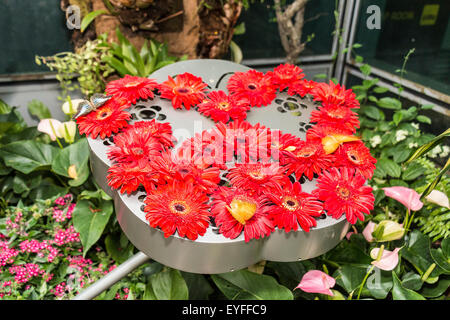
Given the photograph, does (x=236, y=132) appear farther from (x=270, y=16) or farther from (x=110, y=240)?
(x=270, y=16)

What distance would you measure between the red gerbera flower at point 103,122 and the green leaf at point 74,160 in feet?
1.56

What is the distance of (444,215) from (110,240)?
1.33 meters

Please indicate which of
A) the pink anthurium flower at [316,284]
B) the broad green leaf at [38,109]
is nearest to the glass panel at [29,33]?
the broad green leaf at [38,109]

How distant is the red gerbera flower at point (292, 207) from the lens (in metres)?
0.81

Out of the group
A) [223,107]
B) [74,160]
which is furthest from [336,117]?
[74,160]

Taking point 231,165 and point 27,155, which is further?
point 27,155

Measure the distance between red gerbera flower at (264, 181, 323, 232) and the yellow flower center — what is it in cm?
6

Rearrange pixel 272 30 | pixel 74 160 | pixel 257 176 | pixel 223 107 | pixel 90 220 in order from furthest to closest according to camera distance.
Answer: pixel 272 30 → pixel 74 160 → pixel 90 220 → pixel 223 107 → pixel 257 176

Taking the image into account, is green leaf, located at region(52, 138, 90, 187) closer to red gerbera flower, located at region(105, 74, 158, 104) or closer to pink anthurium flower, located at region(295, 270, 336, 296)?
red gerbera flower, located at region(105, 74, 158, 104)

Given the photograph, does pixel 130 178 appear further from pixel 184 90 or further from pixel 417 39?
pixel 417 39

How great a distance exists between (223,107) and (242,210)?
17.2 inches

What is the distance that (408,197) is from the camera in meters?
1.22

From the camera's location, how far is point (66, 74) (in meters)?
1.99

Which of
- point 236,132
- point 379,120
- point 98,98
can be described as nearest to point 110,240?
point 98,98
